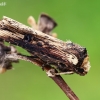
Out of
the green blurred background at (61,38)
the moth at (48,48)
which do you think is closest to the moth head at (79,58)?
the moth at (48,48)

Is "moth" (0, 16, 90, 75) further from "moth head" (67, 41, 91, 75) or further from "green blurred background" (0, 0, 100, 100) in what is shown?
"green blurred background" (0, 0, 100, 100)

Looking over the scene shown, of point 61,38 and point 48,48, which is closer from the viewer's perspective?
point 48,48

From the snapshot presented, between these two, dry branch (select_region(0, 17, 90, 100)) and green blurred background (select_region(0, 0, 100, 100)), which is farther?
green blurred background (select_region(0, 0, 100, 100))

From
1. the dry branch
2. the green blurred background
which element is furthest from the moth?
the green blurred background

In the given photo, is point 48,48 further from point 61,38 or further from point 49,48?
point 61,38

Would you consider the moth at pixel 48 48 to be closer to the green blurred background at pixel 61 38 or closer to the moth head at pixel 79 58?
the moth head at pixel 79 58

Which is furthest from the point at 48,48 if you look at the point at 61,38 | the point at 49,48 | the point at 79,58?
the point at 61,38
